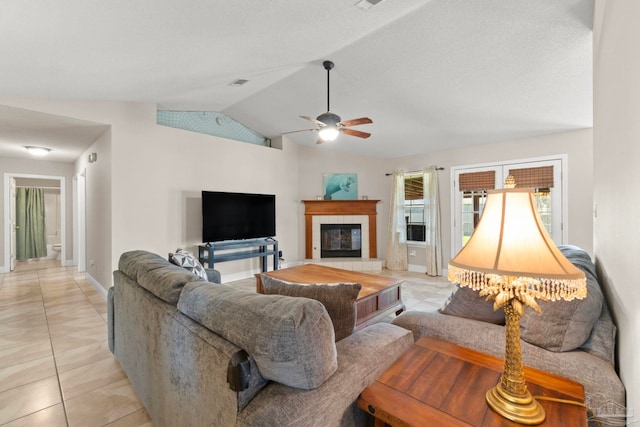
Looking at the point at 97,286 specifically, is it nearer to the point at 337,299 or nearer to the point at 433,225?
the point at 337,299

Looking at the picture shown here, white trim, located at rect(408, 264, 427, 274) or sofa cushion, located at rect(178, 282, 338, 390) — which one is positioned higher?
sofa cushion, located at rect(178, 282, 338, 390)

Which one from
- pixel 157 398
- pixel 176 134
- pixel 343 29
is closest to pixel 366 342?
pixel 157 398

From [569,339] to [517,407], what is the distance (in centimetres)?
65

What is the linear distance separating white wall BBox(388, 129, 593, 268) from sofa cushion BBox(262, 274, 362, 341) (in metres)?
4.58

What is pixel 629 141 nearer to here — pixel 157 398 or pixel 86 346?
pixel 157 398

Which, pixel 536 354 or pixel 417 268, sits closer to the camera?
pixel 536 354

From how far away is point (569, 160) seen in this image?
4285 millimetres

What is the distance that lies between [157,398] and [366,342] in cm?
117

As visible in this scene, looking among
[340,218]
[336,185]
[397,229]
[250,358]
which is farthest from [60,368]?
[397,229]

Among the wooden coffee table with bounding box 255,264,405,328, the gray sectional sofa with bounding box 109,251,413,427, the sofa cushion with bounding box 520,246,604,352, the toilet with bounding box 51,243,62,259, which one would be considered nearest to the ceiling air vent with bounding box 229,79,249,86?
the wooden coffee table with bounding box 255,264,405,328

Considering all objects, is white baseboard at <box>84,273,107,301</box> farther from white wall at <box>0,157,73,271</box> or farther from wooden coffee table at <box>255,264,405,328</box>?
wooden coffee table at <box>255,264,405,328</box>

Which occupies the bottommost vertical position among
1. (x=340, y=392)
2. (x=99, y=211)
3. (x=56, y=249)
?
(x=56, y=249)

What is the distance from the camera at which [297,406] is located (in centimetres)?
93

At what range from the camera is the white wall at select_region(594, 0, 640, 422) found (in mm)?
875
